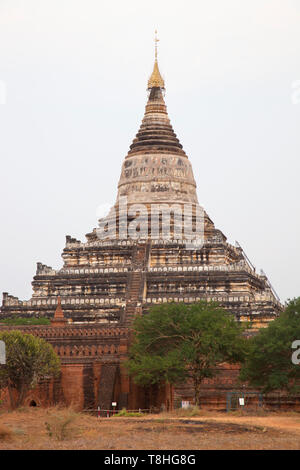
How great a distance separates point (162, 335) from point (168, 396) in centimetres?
308

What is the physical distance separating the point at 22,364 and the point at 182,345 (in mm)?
7306

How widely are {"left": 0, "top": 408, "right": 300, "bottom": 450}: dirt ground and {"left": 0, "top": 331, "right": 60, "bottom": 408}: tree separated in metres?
9.24

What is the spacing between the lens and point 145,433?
30547mm

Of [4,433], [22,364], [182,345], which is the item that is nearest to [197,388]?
[182,345]

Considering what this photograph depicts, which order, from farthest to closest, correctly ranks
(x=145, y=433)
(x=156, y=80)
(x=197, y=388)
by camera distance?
(x=156, y=80) < (x=197, y=388) < (x=145, y=433)

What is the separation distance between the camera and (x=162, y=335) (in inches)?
1802
